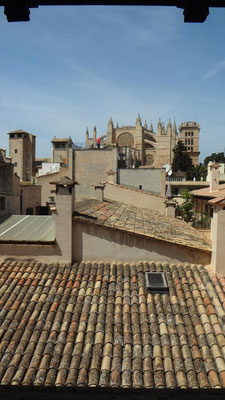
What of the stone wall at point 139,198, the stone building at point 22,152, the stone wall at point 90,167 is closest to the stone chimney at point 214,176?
the stone wall at point 139,198

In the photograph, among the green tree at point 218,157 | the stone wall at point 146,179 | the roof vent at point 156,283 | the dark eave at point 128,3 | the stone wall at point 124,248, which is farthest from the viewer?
the green tree at point 218,157

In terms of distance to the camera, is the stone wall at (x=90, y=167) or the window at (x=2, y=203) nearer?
the window at (x=2, y=203)

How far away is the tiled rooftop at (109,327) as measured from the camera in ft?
16.7

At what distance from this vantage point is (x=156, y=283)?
7453 millimetres

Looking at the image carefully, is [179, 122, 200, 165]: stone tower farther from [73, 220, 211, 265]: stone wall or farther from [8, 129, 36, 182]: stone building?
[73, 220, 211, 265]: stone wall

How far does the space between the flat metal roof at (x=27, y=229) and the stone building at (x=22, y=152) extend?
59951 millimetres

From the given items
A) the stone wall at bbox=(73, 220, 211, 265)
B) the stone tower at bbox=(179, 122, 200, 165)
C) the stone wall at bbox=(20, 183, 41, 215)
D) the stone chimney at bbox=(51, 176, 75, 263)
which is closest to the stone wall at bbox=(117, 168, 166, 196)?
the stone wall at bbox=(20, 183, 41, 215)

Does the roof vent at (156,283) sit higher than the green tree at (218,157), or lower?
lower

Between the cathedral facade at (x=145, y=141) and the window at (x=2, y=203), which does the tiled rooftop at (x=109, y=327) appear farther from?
the cathedral facade at (x=145, y=141)

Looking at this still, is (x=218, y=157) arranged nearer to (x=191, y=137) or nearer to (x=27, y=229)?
(x=191, y=137)

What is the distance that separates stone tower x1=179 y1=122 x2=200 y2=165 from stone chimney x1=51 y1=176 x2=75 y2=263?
393ft

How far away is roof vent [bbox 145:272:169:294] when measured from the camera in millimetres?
7246

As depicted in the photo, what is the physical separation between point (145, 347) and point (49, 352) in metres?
1.78

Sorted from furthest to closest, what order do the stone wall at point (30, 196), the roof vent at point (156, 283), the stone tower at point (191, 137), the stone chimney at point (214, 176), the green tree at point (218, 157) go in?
the stone tower at point (191, 137) < the green tree at point (218, 157) < the stone chimney at point (214, 176) < the stone wall at point (30, 196) < the roof vent at point (156, 283)
